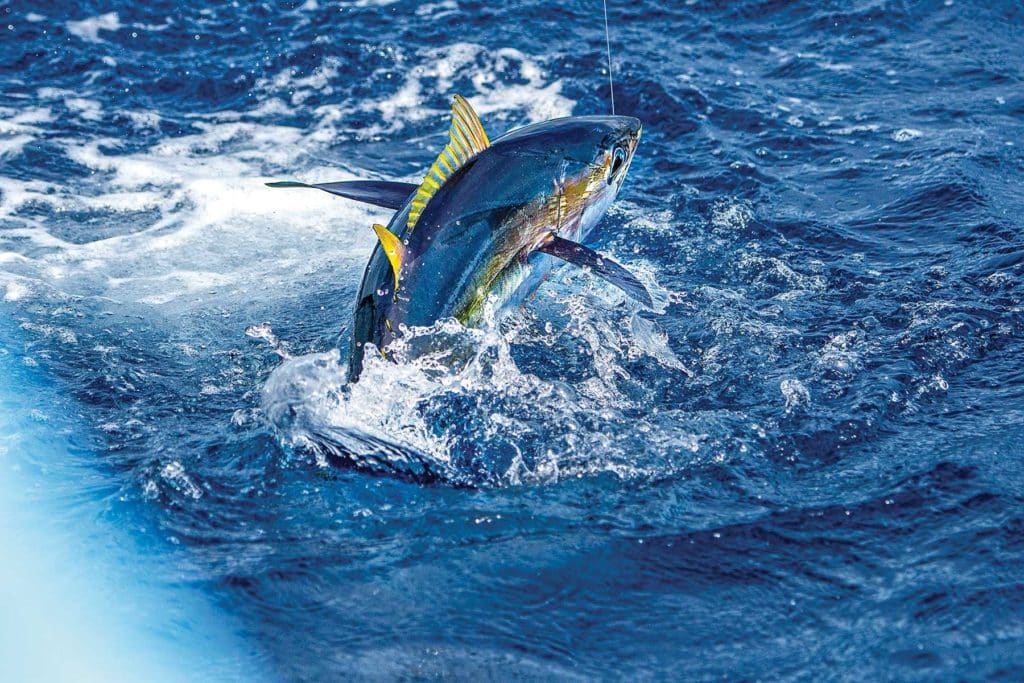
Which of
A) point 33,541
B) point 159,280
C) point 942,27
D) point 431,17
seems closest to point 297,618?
point 33,541

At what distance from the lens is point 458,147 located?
4.14m

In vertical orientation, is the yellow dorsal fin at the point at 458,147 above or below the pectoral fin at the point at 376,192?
above

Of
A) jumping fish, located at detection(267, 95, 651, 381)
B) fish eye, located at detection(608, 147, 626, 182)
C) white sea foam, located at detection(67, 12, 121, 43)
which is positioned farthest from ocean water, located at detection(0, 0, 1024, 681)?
fish eye, located at detection(608, 147, 626, 182)

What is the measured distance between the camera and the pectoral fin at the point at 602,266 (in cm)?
422

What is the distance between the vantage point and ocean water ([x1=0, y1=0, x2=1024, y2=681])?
125 inches

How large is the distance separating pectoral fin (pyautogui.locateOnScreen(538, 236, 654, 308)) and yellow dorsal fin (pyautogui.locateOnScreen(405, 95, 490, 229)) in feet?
1.61

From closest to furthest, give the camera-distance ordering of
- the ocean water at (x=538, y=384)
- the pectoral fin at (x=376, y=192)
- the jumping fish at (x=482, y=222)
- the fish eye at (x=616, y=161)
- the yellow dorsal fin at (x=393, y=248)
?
1. the ocean water at (x=538, y=384)
2. the yellow dorsal fin at (x=393, y=248)
3. the jumping fish at (x=482, y=222)
4. the pectoral fin at (x=376, y=192)
5. the fish eye at (x=616, y=161)

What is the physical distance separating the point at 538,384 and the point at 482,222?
751 millimetres

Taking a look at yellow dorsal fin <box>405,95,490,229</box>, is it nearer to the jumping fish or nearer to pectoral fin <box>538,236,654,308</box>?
the jumping fish

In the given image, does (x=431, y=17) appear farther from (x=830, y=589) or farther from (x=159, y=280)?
(x=830, y=589)

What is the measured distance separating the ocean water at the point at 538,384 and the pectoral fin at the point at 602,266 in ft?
1.55

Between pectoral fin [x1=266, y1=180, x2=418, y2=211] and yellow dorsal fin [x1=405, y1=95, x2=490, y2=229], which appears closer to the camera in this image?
yellow dorsal fin [x1=405, y1=95, x2=490, y2=229]

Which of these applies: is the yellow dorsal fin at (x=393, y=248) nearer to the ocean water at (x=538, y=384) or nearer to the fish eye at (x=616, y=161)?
the ocean water at (x=538, y=384)

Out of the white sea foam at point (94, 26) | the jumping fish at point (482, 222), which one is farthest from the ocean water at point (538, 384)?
the white sea foam at point (94, 26)
